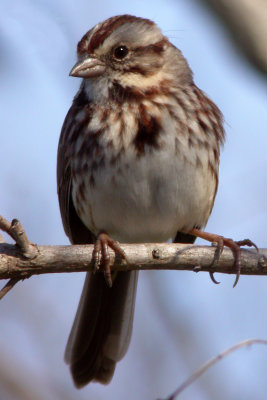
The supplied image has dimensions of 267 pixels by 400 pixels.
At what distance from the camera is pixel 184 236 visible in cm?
434

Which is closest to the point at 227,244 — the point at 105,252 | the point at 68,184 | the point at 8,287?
the point at 105,252

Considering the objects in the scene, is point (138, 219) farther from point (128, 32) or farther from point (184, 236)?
point (128, 32)

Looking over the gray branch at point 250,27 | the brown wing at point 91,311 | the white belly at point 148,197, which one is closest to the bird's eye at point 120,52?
the brown wing at point 91,311

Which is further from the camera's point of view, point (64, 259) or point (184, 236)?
point (184, 236)

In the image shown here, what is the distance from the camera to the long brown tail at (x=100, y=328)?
4109mm

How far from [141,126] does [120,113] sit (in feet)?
0.48

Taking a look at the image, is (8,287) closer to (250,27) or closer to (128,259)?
(128,259)

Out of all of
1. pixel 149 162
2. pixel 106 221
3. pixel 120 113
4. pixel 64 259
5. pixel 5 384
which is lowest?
pixel 5 384

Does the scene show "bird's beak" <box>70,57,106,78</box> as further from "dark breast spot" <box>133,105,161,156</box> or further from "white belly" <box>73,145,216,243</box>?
"white belly" <box>73,145,216,243</box>

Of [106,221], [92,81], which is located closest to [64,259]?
[106,221]

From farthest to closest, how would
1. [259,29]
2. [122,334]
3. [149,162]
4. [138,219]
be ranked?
1. [122,334]
2. [138,219]
3. [149,162]
4. [259,29]

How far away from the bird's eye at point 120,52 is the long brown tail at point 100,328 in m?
1.26

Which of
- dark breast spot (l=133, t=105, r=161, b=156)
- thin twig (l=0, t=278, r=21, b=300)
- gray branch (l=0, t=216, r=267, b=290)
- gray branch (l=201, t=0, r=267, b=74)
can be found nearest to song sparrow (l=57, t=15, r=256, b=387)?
dark breast spot (l=133, t=105, r=161, b=156)

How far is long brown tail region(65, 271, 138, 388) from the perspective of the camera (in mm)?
4109
